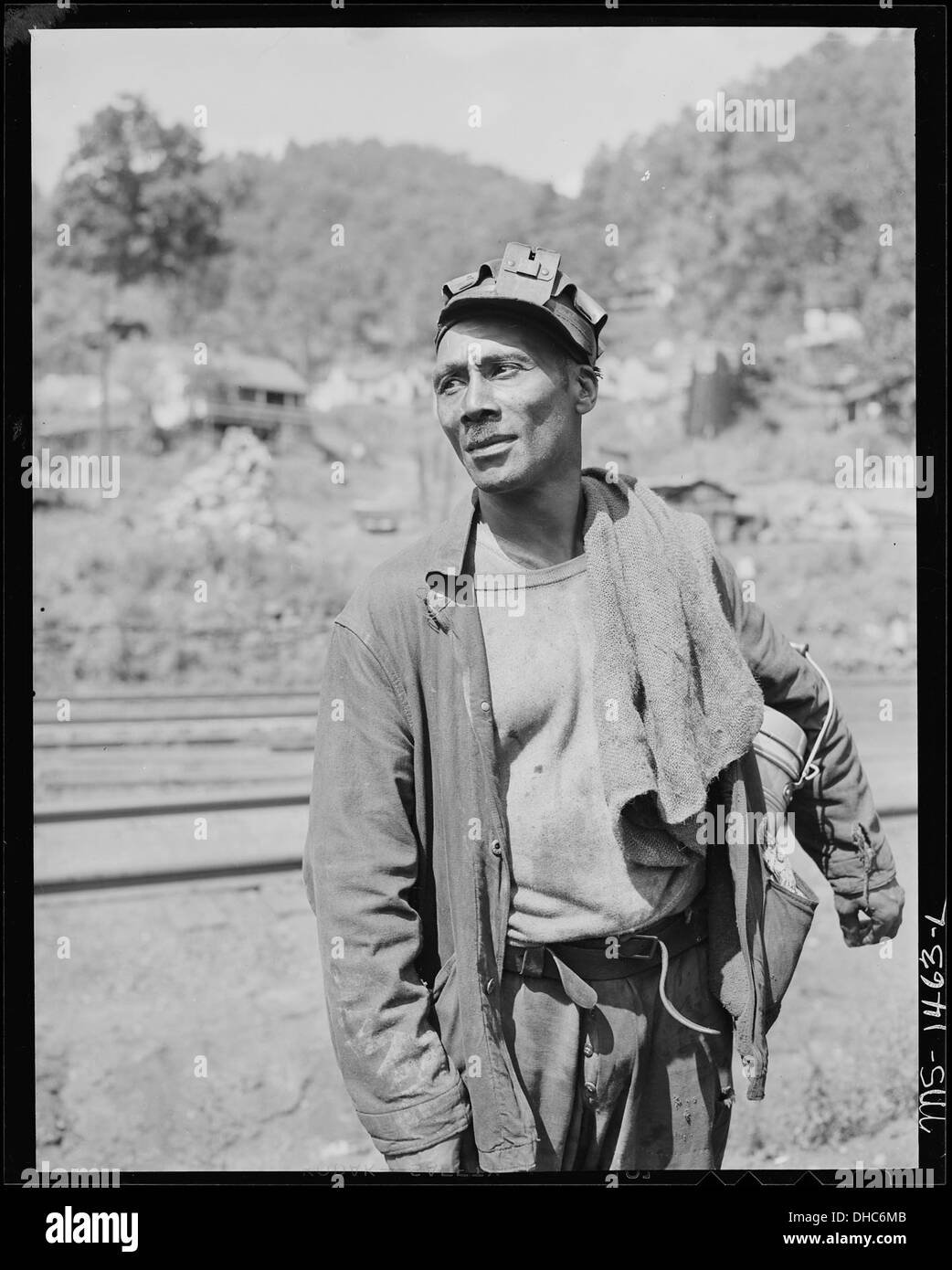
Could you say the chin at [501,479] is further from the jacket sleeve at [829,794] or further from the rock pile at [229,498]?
the rock pile at [229,498]

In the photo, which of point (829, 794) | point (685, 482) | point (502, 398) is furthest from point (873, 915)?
point (685, 482)

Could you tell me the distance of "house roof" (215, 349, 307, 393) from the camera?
9133mm

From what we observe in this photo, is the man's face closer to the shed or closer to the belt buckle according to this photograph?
the belt buckle

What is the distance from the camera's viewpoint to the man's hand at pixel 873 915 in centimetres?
298

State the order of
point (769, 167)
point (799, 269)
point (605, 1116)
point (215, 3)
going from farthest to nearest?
1. point (799, 269)
2. point (769, 167)
3. point (215, 3)
4. point (605, 1116)

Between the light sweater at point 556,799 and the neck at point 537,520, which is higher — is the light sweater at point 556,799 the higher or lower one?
the lower one

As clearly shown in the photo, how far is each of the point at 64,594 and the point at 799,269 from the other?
5.57 meters

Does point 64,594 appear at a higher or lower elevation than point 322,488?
lower

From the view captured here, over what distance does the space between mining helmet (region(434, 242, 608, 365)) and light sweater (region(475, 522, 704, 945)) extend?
2.00ft

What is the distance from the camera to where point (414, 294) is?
8461 mm

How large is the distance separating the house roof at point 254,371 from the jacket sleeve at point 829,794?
696 centimetres

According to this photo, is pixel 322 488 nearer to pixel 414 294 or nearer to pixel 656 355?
pixel 414 294

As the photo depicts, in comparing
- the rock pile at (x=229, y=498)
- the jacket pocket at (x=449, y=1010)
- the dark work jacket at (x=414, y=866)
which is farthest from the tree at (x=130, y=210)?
the jacket pocket at (x=449, y=1010)
